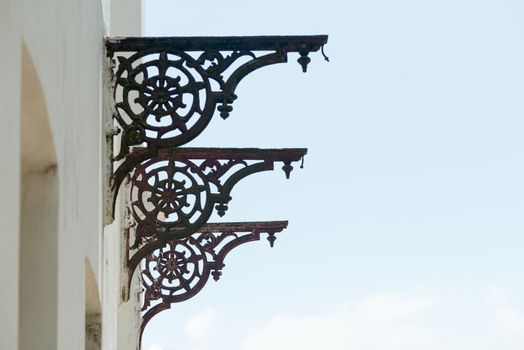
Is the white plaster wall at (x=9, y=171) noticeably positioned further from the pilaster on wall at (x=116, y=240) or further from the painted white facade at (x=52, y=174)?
the pilaster on wall at (x=116, y=240)

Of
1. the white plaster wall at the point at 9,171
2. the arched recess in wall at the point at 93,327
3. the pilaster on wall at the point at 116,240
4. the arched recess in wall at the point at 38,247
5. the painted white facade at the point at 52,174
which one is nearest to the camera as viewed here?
→ the white plaster wall at the point at 9,171

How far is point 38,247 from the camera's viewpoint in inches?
197

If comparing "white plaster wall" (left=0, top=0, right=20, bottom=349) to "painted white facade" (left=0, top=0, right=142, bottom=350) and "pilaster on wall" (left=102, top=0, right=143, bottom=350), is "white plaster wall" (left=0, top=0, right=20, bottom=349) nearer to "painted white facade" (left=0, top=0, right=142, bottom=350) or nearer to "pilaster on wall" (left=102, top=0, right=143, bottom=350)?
"painted white facade" (left=0, top=0, right=142, bottom=350)

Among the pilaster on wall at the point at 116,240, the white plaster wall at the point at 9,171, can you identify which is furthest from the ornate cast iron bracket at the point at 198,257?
the white plaster wall at the point at 9,171

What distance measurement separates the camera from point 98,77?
6.83 m

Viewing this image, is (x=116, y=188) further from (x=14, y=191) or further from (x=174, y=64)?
(x=14, y=191)

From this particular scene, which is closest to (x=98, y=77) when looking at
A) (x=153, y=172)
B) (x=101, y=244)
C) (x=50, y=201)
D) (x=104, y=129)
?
(x=104, y=129)

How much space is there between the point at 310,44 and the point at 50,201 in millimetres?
2468

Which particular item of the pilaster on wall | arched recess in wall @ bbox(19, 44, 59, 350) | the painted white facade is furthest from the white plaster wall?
the pilaster on wall

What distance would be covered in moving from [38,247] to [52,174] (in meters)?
0.25

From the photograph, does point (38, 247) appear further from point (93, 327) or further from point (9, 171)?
point (93, 327)

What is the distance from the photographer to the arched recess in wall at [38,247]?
4.88m

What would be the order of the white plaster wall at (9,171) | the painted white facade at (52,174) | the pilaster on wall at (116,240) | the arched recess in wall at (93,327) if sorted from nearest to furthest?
1. the white plaster wall at (9,171)
2. the painted white facade at (52,174)
3. the arched recess in wall at (93,327)
4. the pilaster on wall at (116,240)

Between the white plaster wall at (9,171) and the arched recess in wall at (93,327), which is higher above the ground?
the white plaster wall at (9,171)
